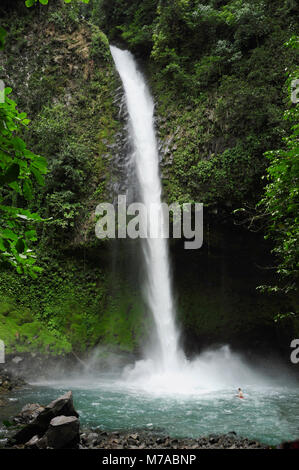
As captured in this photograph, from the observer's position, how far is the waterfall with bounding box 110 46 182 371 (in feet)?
38.7

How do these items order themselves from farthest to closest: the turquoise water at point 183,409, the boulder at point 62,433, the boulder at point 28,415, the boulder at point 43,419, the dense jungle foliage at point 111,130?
the dense jungle foliage at point 111,130 → the turquoise water at point 183,409 → the boulder at point 28,415 → the boulder at point 43,419 → the boulder at point 62,433

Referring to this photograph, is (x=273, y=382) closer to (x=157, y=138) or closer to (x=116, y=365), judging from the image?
→ (x=116, y=365)

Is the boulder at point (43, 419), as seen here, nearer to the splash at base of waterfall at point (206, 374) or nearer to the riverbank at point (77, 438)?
the riverbank at point (77, 438)

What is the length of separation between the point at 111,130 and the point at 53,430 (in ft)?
38.2

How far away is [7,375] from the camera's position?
31.0ft

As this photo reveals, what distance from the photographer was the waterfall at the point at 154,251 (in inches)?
464

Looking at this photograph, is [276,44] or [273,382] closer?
[273,382]

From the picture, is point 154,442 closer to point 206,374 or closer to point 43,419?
point 43,419

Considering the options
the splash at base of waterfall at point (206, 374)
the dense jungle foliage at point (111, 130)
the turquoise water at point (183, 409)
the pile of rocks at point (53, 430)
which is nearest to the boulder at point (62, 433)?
the pile of rocks at point (53, 430)

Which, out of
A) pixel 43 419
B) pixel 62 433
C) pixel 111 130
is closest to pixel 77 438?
pixel 62 433

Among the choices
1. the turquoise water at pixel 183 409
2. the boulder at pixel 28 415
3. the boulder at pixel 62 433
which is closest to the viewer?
the boulder at pixel 62 433

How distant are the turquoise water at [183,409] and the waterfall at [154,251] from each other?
2372 mm
